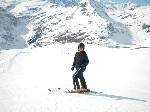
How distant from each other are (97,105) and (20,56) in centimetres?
3532

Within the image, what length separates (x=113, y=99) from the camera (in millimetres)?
9203

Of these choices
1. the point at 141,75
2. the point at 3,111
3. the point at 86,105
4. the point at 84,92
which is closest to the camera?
the point at 3,111

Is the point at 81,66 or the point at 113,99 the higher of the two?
the point at 81,66

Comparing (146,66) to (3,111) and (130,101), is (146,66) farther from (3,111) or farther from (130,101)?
(3,111)

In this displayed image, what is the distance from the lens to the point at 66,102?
8570 mm

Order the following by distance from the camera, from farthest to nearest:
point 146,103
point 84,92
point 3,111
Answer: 1. point 84,92
2. point 146,103
3. point 3,111

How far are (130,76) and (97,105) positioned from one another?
29.2 feet

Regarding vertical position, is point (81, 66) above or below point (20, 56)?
above

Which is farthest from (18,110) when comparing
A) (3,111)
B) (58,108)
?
(58,108)

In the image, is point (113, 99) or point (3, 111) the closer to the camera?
point (3, 111)

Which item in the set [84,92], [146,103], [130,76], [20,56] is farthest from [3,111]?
[20,56]

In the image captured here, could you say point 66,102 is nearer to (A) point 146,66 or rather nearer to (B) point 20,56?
(A) point 146,66

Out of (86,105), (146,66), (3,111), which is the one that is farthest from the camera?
(146,66)

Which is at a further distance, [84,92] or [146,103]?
[84,92]
